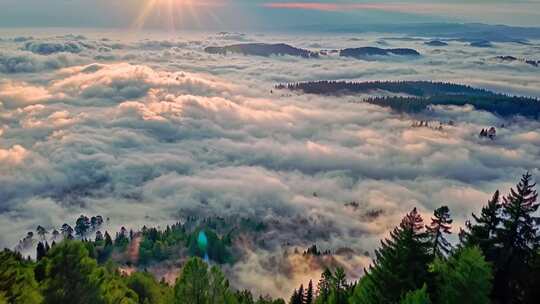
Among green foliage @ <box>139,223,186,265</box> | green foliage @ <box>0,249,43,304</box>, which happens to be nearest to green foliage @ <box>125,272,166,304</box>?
green foliage @ <box>0,249,43,304</box>

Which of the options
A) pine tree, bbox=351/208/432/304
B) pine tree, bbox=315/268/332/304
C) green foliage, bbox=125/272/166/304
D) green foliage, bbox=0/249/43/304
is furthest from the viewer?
green foliage, bbox=125/272/166/304

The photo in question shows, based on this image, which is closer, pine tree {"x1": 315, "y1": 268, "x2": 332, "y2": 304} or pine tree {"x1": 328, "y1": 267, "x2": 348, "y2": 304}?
pine tree {"x1": 328, "y1": 267, "x2": 348, "y2": 304}

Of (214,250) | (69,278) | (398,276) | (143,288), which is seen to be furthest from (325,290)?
(214,250)

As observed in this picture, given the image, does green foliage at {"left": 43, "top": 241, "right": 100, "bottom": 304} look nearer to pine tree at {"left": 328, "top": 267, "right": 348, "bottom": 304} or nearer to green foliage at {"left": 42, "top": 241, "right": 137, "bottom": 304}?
green foliage at {"left": 42, "top": 241, "right": 137, "bottom": 304}

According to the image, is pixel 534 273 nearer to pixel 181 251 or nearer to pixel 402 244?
pixel 402 244

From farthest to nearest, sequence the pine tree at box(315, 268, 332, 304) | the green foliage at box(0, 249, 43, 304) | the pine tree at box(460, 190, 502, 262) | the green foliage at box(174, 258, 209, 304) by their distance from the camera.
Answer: the pine tree at box(315, 268, 332, 304) < the pine tree at box(460, 190, 502, 262) < the green foliage at box(174, 258, 209, 304) < the green foliage at box(0, 249, 43, 304)

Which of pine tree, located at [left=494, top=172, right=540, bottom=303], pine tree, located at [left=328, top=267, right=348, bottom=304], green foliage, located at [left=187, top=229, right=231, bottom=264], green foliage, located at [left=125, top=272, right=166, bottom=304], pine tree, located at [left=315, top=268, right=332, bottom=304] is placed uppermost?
pine tree, located at [left=494, top=172, right=540, bottom=303]

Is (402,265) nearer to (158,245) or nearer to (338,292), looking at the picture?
(338,292)

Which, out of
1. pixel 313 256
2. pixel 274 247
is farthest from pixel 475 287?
pixel 274 247
